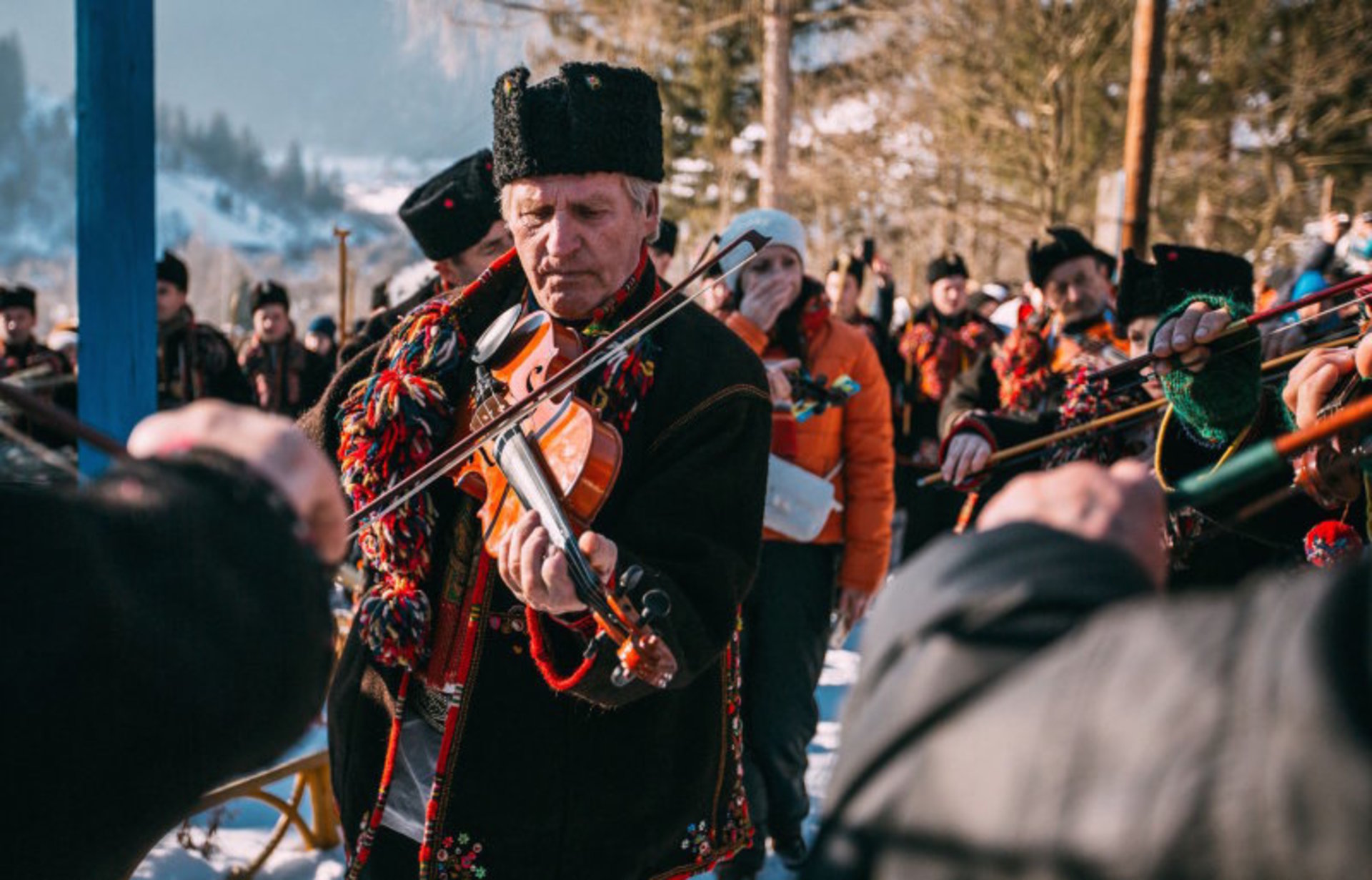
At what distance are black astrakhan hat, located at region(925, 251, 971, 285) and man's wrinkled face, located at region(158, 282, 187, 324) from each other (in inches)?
180

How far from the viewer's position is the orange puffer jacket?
3.62 m

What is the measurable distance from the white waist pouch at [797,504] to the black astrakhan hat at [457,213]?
111 centimetres

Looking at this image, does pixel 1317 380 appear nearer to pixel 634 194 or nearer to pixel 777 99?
pixel 634 194

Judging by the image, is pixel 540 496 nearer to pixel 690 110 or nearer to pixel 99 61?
pixel 99 61

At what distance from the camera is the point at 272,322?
7117 mm

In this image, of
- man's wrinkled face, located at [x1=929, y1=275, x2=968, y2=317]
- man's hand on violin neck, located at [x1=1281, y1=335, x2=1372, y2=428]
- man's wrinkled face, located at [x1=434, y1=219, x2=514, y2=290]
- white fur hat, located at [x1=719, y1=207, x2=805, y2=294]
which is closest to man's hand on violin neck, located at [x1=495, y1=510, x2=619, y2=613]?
man's hand on violin neck, located at [x1=1281, y1=335, x2=1372, y2=428]

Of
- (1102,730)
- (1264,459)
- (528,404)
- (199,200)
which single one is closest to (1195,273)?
(528,404)

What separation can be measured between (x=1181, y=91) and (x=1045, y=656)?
1905cm

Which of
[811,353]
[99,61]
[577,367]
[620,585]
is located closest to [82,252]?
[99,61]

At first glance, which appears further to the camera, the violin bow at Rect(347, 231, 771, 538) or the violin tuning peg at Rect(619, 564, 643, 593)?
the violin bow at Rect(347, 231, 771, 538)

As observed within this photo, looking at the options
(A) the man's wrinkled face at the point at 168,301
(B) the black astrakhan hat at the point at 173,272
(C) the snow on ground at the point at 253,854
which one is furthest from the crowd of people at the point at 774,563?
(B) the black astrakhan hat at the point at 173,272

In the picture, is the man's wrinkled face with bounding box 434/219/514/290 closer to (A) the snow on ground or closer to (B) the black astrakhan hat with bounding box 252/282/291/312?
(A) the snow on ground

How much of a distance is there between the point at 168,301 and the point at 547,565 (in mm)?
5126

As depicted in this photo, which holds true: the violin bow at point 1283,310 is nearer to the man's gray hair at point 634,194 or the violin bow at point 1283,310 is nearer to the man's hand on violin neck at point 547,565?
the man's gray hair at point 634,194
